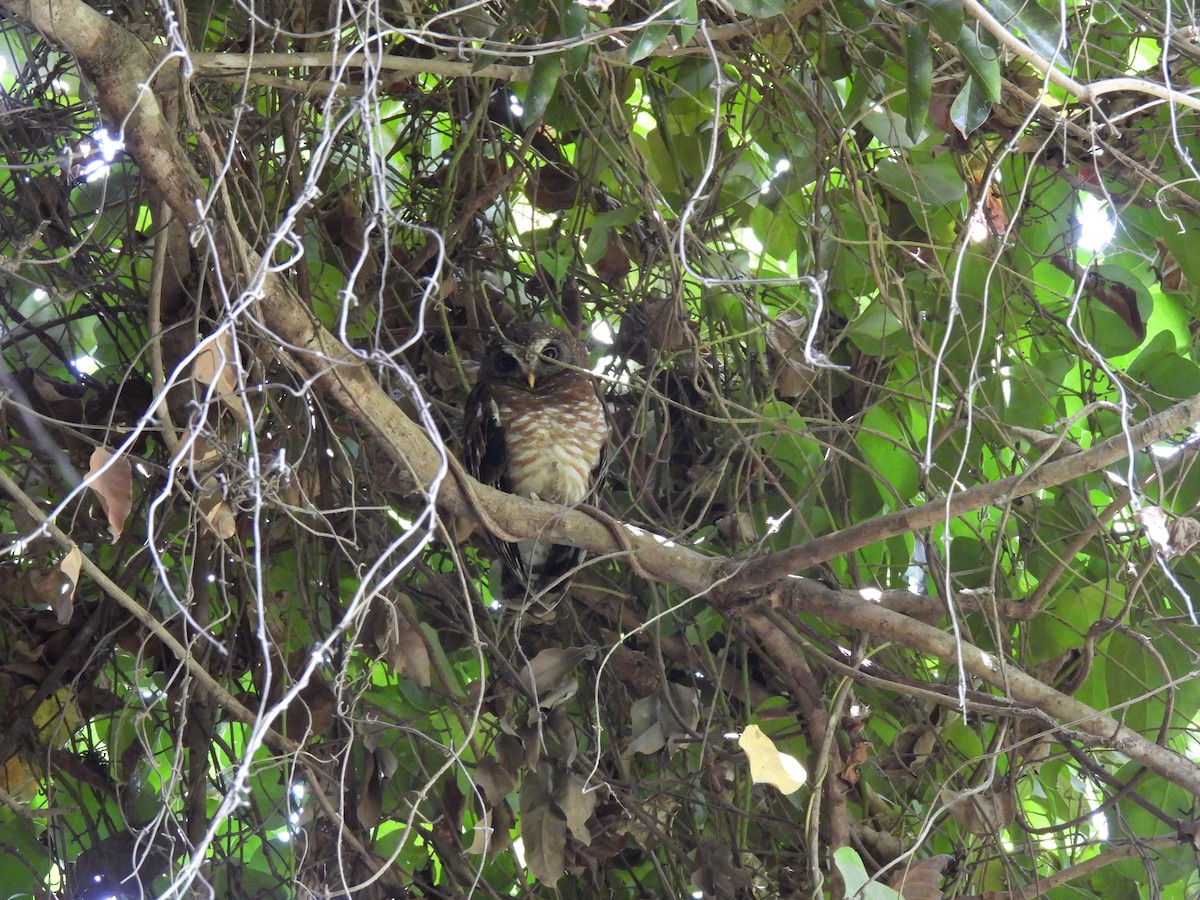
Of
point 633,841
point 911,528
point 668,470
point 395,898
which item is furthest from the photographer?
point 668,470

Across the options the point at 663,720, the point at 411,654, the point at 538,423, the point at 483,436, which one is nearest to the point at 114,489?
the point at 411,654

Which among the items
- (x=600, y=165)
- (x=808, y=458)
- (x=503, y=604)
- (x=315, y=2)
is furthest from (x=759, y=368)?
(x=315, y=2)

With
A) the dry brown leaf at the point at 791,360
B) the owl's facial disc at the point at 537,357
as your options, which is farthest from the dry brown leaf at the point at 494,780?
the owl's facial disc at the point at 537,357

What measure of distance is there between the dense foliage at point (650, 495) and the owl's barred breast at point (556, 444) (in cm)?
21

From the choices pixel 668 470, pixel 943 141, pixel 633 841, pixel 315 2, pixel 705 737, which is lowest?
pixel 633 841

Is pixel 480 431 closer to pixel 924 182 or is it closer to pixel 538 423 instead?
pixel 538 423

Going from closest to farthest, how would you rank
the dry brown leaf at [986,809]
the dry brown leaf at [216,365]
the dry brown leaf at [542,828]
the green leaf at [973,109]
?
the dry brown leaf at [216,365] < the green leaf at [973,109] < the dry brown leaf at [542,828] < the dry brown leaf at [986,809]

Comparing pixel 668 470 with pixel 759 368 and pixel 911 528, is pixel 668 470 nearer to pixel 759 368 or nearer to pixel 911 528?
pixel 759 368

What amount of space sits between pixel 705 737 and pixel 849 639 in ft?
1.30

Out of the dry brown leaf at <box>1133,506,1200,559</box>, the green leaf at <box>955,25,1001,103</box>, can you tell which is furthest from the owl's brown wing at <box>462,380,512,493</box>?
the dry brown leaf at <box>1133,506,1200,559</box>

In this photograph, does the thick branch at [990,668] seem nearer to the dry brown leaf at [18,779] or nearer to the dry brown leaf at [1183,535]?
the dry brown leaf at [1183,535]

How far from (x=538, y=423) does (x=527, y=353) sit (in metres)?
0.21

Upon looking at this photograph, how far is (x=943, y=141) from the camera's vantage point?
2.02 m

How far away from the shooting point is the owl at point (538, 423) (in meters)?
2.44
